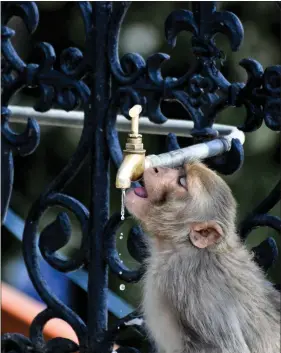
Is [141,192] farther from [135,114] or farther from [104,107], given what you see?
[135,114]

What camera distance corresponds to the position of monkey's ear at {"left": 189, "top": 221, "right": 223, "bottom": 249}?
209 cm

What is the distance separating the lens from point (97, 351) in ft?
7.41

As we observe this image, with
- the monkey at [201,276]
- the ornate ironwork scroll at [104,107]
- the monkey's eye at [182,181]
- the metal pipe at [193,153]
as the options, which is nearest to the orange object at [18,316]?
the ornate ironwork scroll at [104,107]

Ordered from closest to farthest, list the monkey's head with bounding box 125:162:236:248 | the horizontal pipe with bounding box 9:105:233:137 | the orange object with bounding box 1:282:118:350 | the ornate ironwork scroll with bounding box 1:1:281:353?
the ornate ironwork scroll with bounding box 1:1:281:353, the monkey's head with bounding box 125:162:236:248, the horizontal pipe with bounding box 9:105:233:137, the orange object with bounding box 1:282:118:350

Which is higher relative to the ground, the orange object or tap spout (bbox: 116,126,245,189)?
tap spout (bbox: 116,126,245,189)

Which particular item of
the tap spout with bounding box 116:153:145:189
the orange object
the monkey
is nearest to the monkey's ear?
the monkey

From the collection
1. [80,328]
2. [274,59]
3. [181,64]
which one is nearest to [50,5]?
[181,64]

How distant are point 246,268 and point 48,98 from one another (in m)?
0.68

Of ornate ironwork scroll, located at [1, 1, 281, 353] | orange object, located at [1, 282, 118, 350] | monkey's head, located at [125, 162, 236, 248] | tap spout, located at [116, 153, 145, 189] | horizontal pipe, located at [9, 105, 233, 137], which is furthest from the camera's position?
orange object, located at [1, 282, 118, 350]

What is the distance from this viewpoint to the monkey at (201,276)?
6.89 ft

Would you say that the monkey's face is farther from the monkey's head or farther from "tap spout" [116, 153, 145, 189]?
"tap spout" [116, 153, 145, 189]

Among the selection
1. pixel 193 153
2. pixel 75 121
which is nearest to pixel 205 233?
pixel 193 153

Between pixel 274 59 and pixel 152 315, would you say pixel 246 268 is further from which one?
pixel 274 59

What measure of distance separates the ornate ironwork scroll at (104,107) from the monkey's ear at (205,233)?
64mm
